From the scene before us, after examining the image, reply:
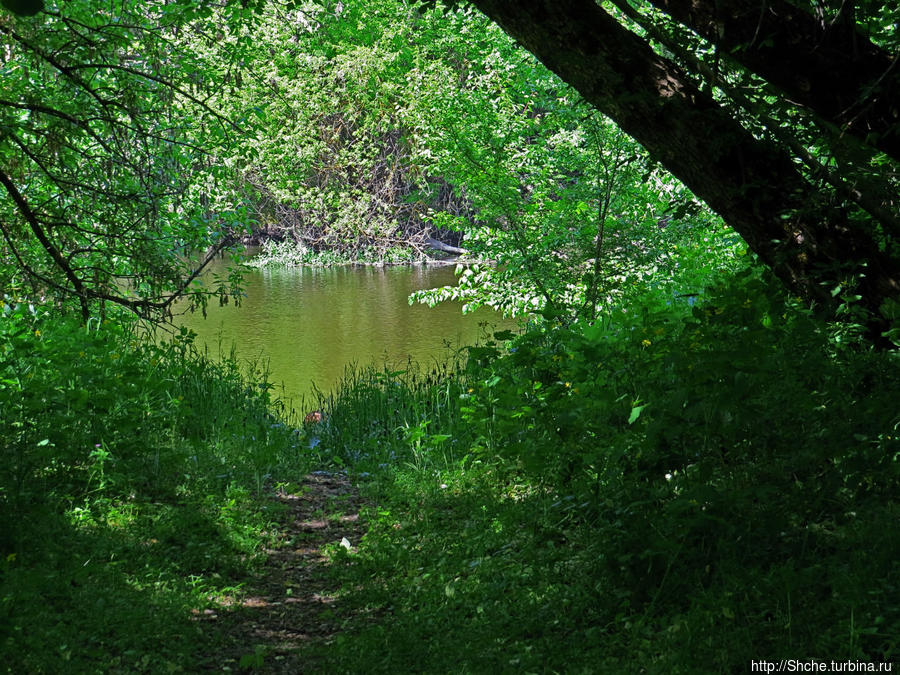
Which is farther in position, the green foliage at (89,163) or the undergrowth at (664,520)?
the green foliage at (89,163)

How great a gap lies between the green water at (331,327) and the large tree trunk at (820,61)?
4897 millimetres

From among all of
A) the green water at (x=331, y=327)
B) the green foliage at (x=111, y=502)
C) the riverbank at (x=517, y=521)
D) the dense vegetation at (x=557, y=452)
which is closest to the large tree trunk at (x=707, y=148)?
the dense vegetation at (x=557, y=452)

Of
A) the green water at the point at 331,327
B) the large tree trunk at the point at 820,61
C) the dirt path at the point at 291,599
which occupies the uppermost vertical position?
the large tree trunk at the point at 820,61

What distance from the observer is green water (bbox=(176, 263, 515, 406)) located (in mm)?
10141

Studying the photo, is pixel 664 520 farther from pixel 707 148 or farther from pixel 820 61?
pixel 820 61

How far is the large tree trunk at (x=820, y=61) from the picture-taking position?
10.3 feet

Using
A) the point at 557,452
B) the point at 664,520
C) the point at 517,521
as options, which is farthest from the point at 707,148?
the point at 517,521

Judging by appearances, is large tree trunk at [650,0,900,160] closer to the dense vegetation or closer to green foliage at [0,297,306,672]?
the dense vegetation

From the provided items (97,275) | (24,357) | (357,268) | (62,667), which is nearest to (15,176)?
(97,275)

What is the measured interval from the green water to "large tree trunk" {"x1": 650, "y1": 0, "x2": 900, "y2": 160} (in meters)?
4.90

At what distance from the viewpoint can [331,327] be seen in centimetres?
1255

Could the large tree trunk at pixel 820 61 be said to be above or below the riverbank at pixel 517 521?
above

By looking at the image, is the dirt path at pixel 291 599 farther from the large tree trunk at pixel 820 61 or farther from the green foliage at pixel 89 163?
the large tree trunk at pixel 820 61

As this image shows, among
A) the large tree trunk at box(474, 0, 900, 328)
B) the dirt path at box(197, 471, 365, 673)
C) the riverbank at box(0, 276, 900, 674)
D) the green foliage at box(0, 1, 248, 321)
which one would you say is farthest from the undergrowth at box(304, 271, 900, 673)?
the green foliage at box(0, 1, 248, 321)
